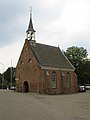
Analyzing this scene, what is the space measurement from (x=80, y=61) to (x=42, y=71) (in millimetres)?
29476

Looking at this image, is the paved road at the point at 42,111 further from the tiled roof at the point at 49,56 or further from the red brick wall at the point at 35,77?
the tiled roof at the point at 49,56

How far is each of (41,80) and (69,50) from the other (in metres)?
30.9

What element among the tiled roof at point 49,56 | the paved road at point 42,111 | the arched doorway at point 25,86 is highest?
the tiled roof at point 49,56

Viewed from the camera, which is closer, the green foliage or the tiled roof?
the tiled roof

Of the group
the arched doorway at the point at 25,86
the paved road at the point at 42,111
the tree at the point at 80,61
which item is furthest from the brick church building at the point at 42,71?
the paved road at the point at 42,111

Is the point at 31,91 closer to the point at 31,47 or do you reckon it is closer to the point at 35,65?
the point at 35,65

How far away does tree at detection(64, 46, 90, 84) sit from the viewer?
264ft

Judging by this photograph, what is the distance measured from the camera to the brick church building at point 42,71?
5462 cm

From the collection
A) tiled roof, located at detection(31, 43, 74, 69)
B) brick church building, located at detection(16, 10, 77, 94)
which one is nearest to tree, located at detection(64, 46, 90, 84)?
tiled roof, located at detection(31, 43, 74, 69)

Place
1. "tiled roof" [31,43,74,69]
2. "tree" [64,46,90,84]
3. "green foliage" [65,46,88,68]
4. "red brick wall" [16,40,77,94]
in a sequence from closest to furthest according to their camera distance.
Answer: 1. "red brick wall" [16,40,77,94]
2. "tiled roof" [31,43,74,69]
3. "tree" [64,46,90,84]
4. "green foliage" [65,46,88,68]

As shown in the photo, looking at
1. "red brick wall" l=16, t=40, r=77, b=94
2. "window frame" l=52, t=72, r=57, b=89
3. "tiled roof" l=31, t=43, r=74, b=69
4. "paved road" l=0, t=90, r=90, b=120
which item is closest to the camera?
"paved road" l=0, t=90, r=90, b=120

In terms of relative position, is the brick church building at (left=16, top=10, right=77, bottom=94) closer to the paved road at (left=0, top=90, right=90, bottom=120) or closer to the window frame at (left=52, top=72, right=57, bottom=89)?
the window frame at (left=52, top=72, right=57, bottom=89)

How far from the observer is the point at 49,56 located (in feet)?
198

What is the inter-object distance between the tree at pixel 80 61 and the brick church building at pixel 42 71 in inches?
677
